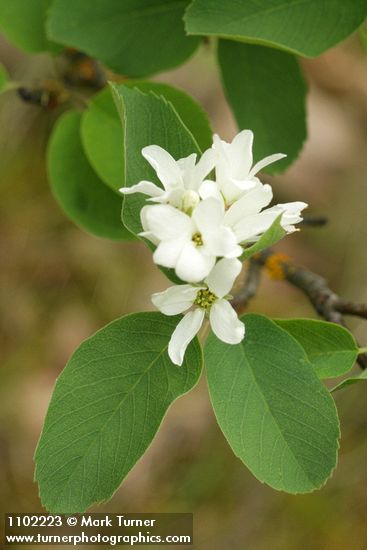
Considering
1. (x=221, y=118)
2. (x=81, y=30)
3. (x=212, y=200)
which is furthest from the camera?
(x=221, y=118)

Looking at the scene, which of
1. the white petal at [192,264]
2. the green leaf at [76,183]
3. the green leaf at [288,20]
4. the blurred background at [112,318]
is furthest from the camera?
the blurred background at [112,318]

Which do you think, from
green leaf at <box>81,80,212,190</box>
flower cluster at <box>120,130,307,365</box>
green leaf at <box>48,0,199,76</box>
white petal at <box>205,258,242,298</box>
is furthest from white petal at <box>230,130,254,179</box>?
green leaf at <box>48,0,199,76</box>

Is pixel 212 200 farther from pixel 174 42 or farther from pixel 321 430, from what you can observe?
pixel 174 42

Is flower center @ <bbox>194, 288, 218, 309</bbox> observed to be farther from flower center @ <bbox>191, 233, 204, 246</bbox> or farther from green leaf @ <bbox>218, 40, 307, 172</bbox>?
green leaf @ <bbox>218, 40, 307, 172</bbox>

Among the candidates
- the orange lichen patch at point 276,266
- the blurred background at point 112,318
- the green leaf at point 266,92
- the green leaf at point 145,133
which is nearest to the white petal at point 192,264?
the green leaf at point 145,133

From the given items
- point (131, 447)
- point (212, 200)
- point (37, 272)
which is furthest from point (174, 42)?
point (37, 272)

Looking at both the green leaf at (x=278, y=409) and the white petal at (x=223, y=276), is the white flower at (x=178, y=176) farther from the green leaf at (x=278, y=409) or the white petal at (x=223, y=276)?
the green leaf at (x=278, y=409)
